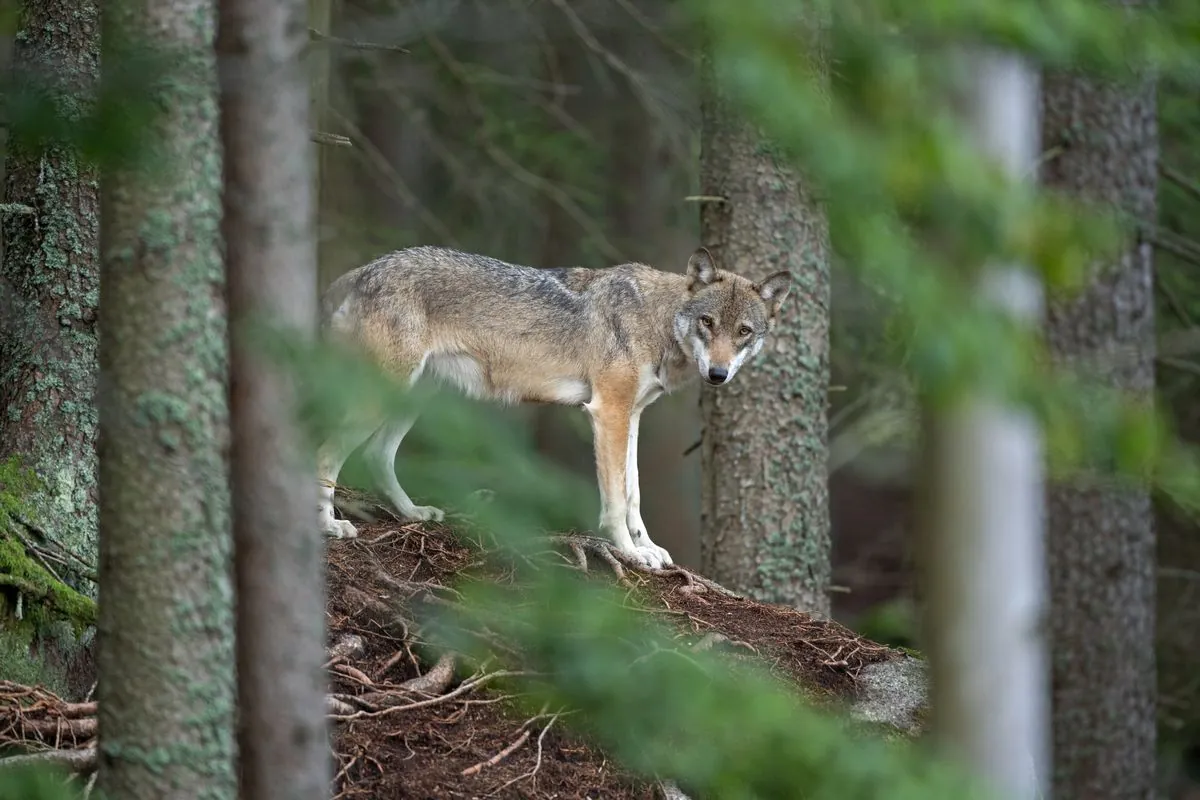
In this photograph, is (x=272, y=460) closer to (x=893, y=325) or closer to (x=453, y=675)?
(x=893, y=325)

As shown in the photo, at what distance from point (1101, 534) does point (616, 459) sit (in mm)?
3193

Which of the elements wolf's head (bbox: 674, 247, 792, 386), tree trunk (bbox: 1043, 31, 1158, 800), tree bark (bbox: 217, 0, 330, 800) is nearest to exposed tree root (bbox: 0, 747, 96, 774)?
tree bark (bbox: 217, 0, 330, 800)

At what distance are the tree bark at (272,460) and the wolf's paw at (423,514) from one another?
155 inches

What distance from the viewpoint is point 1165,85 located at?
34.9 feet

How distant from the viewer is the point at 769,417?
7777mm

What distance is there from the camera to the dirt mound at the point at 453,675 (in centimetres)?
459

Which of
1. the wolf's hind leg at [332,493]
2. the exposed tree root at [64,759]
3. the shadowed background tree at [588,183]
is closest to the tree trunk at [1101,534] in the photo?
the shadowed background tree at [588,183]

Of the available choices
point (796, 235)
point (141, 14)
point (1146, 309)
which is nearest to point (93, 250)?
point (141, 14)

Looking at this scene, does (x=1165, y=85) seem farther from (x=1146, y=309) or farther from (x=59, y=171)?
(x=59, y=171)

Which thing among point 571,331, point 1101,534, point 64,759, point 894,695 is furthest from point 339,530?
point 1101,534

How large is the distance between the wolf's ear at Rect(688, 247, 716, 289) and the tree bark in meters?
4.76

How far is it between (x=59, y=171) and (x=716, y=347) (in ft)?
12.0

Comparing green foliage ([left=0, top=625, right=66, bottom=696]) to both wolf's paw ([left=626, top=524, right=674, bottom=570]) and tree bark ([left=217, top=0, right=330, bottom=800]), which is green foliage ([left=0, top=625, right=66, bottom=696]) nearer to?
tree bark ([left=217, top=0, right=330, bottom=800])

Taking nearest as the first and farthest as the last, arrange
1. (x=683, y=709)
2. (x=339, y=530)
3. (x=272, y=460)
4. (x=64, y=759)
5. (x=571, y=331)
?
(x=683, y=709) < (x=272, y=460) < (x=64, y=759) < (x=339, y=530) < (x=571, y=331)
